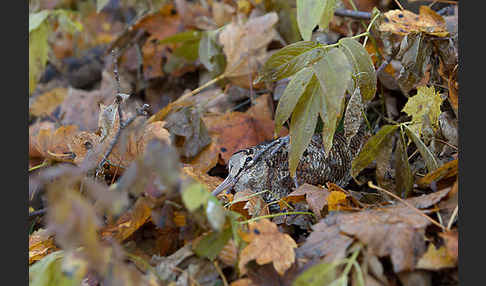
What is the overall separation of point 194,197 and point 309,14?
55 cm

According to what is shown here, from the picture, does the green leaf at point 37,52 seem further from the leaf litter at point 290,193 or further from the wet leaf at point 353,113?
the wet leaf at point 353,113

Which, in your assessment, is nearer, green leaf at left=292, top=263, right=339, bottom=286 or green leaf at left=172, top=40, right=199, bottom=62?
green leaf at left=292, top=263, right=339, bottom=286

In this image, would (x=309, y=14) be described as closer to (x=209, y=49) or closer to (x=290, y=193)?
(x=290, y=193)

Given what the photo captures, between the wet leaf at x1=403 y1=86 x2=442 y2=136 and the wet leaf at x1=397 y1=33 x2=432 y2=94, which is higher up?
the wet leaf at x1=397 y1=33 x2=432 y2=94

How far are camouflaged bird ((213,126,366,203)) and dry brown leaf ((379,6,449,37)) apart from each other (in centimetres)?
26

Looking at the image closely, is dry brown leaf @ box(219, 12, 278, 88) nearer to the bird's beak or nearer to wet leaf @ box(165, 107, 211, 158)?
wet leaf @ box(165, 107, 211, 158)

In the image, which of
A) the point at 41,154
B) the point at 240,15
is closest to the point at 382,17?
the point at 240,15

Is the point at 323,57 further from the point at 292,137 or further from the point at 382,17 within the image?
the point at 382,17

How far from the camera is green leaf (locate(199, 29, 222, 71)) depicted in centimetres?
155

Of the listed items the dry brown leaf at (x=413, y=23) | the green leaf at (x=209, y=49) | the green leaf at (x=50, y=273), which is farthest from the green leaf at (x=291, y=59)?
the green leaf at (x=209, y=49)

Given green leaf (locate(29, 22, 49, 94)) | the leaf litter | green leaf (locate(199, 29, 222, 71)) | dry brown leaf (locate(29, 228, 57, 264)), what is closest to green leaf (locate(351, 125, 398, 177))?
the leaf litter

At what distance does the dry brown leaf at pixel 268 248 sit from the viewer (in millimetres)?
684

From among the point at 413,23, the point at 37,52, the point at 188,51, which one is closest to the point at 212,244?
the point at 413,23

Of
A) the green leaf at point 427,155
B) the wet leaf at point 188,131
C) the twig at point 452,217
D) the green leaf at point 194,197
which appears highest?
the green leaf at point 194,197
